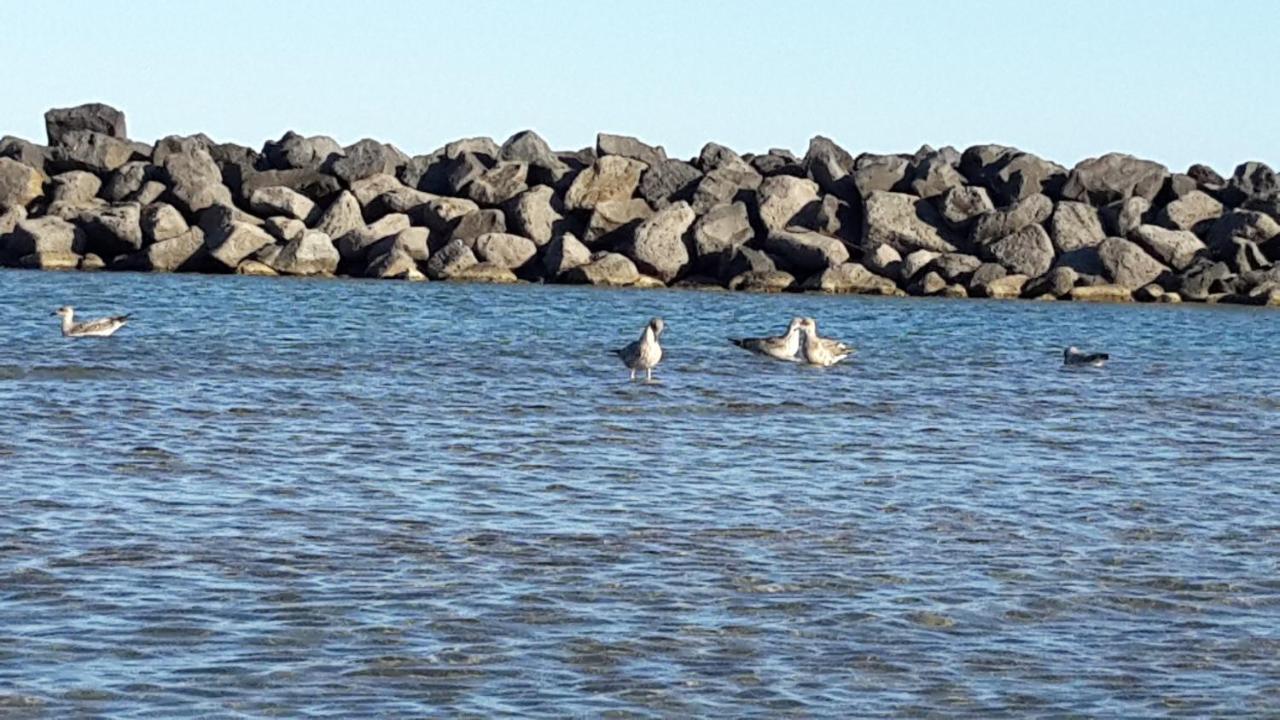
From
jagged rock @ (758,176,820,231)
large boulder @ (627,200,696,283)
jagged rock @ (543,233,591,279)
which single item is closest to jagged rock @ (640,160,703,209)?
jagged rock @ (758,176,820,231)

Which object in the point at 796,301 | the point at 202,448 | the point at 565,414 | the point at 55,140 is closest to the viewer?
the point at 202,448

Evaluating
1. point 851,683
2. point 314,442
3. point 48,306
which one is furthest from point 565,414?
point 48,306

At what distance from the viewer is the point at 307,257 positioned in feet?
146

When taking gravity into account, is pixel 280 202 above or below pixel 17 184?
below

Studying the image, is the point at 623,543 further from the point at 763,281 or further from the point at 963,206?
the point at 963,206

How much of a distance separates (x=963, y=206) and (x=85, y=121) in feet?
70.9

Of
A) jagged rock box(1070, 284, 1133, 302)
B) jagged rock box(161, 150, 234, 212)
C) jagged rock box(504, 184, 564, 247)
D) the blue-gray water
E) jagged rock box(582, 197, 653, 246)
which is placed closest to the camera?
the blue-gray water

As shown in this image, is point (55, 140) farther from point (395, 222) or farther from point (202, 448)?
point (202, 448)

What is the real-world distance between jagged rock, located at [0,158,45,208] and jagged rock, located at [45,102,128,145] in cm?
331

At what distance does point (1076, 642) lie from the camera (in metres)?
9.55

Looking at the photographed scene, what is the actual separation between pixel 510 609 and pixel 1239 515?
5.42 m

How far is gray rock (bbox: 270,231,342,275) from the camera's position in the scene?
4438 cm

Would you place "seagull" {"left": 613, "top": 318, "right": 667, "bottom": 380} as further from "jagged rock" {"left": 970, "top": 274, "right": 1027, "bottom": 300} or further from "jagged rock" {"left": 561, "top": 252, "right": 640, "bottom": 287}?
"jagged rock" {"left": 970, "top": 274, "right": 1027, "bottom": 300}

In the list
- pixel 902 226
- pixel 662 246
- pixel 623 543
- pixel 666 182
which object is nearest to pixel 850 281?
pixel 902 226
